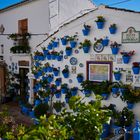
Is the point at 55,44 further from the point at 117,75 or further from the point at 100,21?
the point at 117,75

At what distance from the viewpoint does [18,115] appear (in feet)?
49.5

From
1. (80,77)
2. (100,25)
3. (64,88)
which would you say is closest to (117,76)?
(80,77)

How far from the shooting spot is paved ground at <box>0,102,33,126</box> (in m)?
13.6

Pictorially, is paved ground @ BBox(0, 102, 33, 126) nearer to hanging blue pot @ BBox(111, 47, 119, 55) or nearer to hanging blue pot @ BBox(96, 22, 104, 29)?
hanging blue pot @ BBox(111, 47, 119, 55)

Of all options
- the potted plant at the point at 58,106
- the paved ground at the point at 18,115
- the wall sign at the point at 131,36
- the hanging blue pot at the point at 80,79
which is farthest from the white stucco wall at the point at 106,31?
the paved ground at the point at 18,115

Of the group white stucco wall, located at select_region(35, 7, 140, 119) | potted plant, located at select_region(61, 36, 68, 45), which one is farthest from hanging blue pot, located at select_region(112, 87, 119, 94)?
potted plant, located at select_region(61, 36, 68, 45)

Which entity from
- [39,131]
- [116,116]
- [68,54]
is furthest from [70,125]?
[68,54]

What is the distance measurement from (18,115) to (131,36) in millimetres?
7506

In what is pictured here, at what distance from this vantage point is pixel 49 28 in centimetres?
1565

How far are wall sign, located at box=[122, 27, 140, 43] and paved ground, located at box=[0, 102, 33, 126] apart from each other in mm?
5849

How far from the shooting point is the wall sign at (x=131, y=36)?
1084cm

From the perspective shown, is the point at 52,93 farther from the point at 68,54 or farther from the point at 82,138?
the point at 82,138

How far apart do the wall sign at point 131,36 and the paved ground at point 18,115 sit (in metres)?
5.85

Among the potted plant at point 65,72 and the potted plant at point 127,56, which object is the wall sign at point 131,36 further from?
the potted plant at point 65,72
